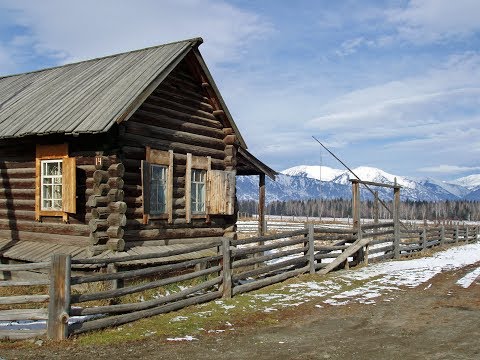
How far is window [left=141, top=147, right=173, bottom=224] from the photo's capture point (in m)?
13.7

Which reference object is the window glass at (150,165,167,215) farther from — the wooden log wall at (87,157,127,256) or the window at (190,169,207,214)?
the wooden log wall at (87,157,127,256)

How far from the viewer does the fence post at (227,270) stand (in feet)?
38.9

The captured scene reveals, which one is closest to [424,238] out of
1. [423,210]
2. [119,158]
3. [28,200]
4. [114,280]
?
[119,158]

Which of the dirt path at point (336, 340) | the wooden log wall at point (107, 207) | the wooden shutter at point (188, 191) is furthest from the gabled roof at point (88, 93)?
the dirt path at point (336, 340)

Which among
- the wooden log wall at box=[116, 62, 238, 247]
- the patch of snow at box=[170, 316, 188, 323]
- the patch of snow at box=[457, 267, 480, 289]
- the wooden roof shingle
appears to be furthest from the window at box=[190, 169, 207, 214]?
the patch of snow at box=[457, 267, 480, 289]

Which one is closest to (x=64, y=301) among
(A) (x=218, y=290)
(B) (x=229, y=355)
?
(B) (x=229, y=355)

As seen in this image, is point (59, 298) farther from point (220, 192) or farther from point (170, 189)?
point (220, 192)

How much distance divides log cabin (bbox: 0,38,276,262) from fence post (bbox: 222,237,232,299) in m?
2.67

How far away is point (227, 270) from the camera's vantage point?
Answer: 1193 centimetres

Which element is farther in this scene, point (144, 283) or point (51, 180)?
point (51, 180)

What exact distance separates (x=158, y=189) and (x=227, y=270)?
12.4 feet

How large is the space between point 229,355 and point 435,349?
3.15 meters

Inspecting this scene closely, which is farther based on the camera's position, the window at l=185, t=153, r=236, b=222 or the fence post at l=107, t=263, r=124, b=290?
the window at l=185, t=153, r=236, b=222

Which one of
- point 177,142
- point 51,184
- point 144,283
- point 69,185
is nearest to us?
point 144,283
